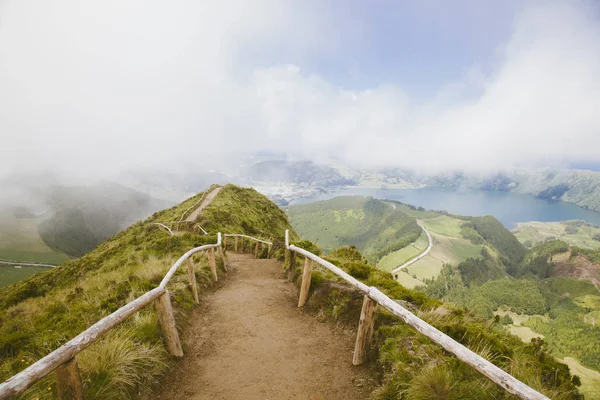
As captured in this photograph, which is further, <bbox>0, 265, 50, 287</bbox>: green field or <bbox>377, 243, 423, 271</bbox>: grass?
<bbox>377, 243, 423, 271</bbox>: grass

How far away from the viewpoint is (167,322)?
5305mm

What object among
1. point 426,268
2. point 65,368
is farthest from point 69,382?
point 426,268

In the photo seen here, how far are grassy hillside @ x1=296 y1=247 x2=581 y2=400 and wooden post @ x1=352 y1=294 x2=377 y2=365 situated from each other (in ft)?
0.74

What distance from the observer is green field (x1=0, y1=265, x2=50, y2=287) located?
11082 centimetres

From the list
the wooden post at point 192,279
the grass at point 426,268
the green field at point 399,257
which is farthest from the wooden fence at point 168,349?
the green field at point 399,257

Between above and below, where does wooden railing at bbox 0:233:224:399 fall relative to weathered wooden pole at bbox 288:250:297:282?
above

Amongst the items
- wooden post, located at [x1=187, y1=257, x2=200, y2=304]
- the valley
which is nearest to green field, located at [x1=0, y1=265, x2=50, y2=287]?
the valley

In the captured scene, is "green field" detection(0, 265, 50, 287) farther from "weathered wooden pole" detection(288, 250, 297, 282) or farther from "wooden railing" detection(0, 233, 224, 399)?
"wooden railing" detection(0, 233, 224, 399)

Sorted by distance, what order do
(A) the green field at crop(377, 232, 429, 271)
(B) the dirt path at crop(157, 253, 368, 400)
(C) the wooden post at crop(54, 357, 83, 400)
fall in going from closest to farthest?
(C) the wooden post at crop(54, 357, 83, 400) → (B) the dirt path at crop(157, 253, 368, 400) → (A) the green field at crop(377, 232, 429, 271)

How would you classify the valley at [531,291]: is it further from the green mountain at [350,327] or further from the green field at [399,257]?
the green mountain at [350,327]

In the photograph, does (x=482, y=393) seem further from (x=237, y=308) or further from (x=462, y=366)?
(x=237, y=308)

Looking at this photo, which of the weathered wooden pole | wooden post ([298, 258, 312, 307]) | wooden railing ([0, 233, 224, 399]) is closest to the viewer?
wooden railing ([0, 233, 224, 399])

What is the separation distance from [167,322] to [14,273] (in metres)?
168

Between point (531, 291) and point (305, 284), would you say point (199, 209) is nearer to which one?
point (305, 284)
